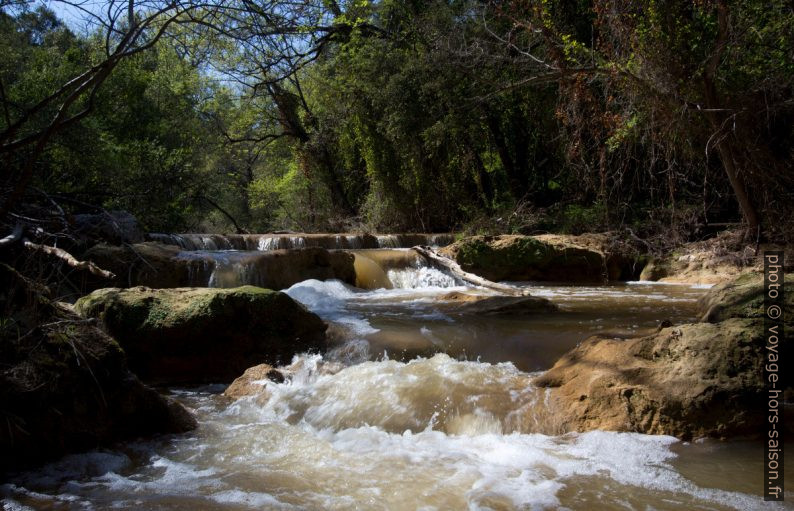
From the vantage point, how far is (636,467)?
10.6ft

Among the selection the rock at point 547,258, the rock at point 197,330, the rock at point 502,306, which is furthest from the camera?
the rock at point 547,258

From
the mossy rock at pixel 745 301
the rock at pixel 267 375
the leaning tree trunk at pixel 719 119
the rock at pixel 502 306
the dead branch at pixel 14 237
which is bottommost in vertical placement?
the rock at pixel 267 375

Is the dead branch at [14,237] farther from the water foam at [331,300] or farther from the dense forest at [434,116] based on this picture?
the water foam at [331,300]

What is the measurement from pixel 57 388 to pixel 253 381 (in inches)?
72.9

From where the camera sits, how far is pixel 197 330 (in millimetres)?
5586

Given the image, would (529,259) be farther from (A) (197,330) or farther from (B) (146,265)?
(A) (197,330)

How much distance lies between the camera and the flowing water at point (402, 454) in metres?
2.90

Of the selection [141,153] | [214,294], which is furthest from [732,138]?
[141,153]

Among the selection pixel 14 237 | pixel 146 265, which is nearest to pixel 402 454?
pixel 14 237

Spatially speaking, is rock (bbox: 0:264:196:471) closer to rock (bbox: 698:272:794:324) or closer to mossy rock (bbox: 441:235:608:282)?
rock (bbox: 698:272:794:324)

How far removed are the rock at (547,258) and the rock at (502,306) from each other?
410 cm

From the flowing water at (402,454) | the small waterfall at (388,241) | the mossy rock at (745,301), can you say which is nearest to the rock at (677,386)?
the flowing water at (402,454)

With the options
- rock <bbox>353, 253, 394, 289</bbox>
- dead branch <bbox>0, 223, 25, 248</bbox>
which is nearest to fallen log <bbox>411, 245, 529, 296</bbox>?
rock <bbox>353, 253, 394, 289</bbox>

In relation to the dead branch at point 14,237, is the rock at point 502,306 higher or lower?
lower
